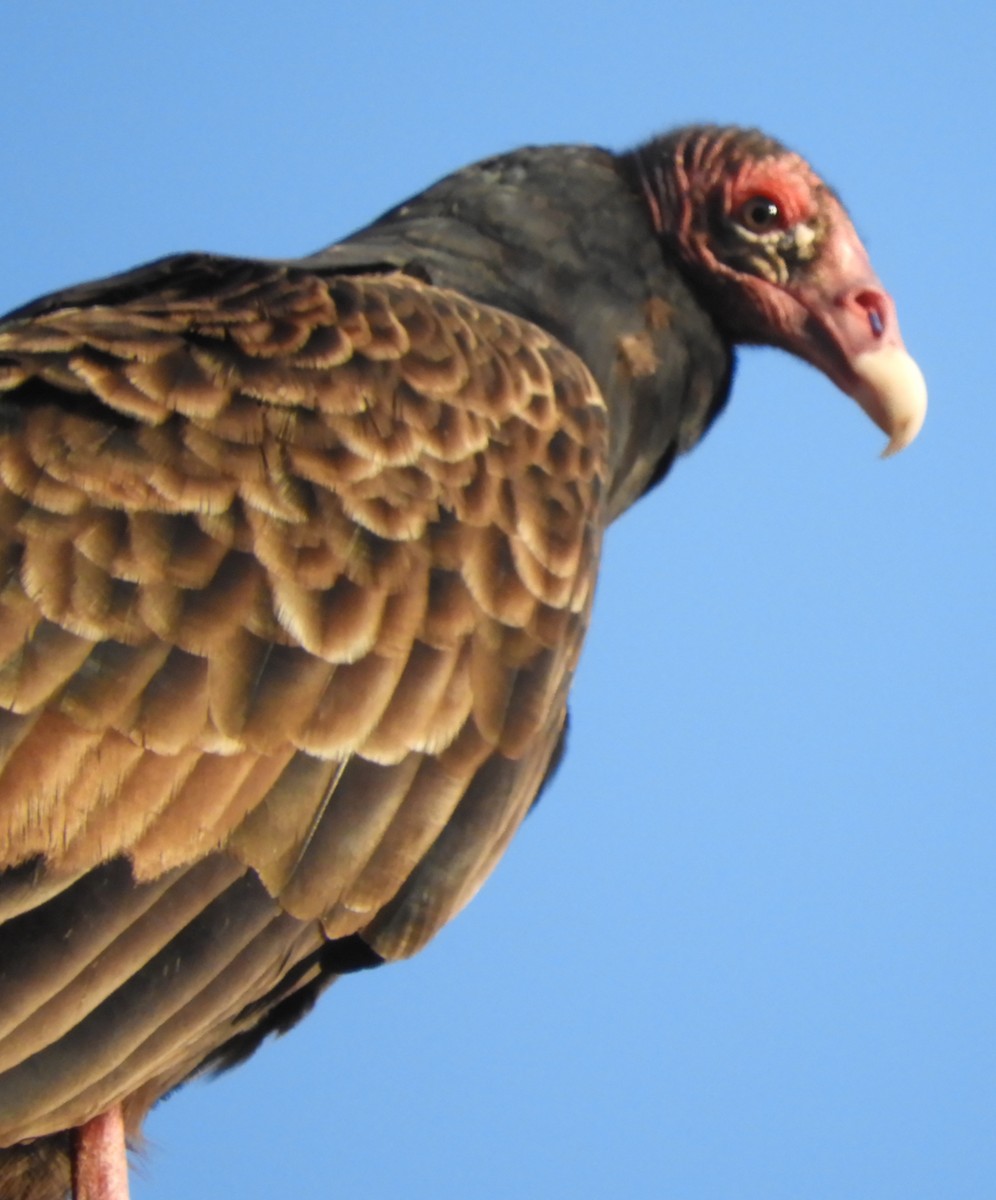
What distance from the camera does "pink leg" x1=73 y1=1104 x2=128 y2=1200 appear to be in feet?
12.5

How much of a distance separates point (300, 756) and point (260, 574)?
0.32m

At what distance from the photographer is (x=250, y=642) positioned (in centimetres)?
346

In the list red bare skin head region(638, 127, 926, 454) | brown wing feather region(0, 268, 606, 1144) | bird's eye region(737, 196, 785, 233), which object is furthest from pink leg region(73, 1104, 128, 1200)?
bird's eye region(737, 196, 785, 233)

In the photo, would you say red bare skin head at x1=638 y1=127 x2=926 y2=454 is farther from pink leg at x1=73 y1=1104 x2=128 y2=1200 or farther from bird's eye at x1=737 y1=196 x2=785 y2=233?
pink leg at x1=73 y1=1104 x2=128 y2=1200

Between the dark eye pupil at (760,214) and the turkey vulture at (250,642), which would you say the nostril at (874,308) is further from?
the turkey vulture at (250,642)

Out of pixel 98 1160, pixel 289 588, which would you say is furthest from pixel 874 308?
pixel 98 1160

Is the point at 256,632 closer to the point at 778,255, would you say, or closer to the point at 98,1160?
the point at 98,1160

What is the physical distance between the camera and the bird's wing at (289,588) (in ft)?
10.9

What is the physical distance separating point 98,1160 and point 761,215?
266 centimetres

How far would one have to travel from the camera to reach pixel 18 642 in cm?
328

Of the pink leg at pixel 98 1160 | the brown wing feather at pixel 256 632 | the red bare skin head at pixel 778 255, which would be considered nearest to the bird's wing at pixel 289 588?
the brown wing feather at pixel 256 632

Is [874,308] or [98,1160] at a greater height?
[874,308]

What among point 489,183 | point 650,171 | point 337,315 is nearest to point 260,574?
point 337,315

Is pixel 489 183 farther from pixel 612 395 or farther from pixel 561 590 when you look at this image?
pixel 561 590
